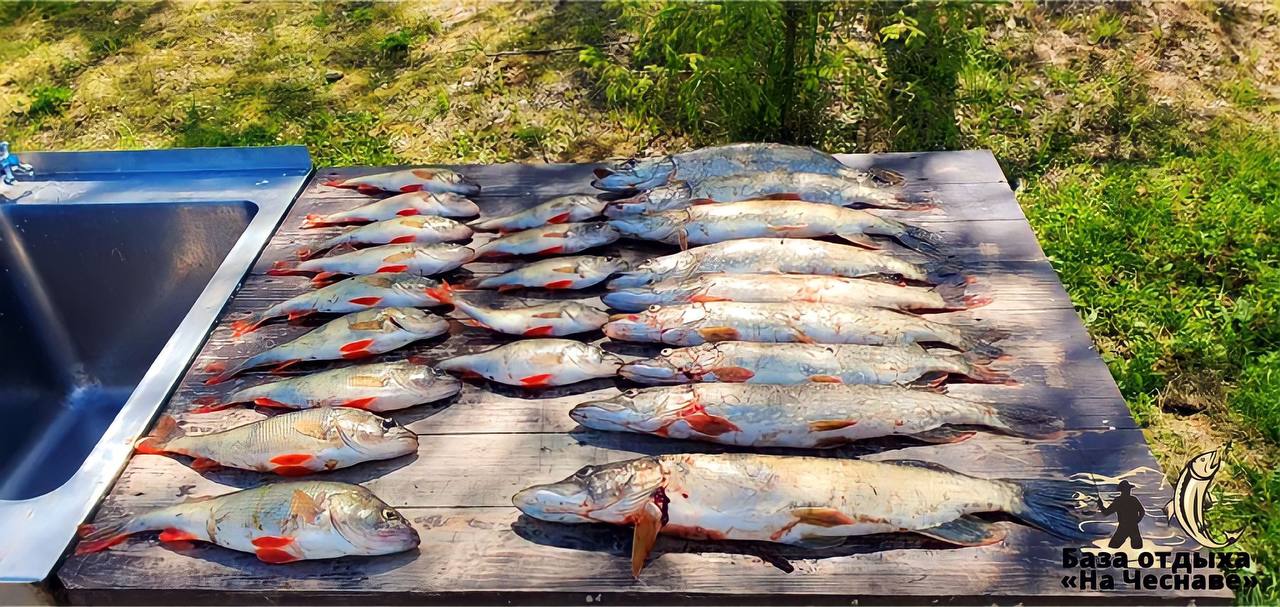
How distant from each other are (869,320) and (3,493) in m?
4.23

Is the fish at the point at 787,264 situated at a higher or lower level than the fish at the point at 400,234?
lower

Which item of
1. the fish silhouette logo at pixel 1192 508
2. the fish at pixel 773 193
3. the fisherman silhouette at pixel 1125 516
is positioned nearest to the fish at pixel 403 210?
the fish at pixel 773 193

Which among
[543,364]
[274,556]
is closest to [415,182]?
[543,364]

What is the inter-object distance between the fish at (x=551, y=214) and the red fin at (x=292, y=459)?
159cm

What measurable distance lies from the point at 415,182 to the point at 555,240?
3.36 ft

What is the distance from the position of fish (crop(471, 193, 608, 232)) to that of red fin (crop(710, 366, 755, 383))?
53.3 inches

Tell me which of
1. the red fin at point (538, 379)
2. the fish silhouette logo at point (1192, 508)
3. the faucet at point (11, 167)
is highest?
the faucet at point (11, 167)

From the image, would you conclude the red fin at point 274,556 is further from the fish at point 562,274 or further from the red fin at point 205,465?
the fish at point 562,274

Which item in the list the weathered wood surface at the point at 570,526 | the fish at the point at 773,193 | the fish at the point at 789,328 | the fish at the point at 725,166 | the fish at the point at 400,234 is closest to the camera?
the weathered wood surface at the point at 570,526

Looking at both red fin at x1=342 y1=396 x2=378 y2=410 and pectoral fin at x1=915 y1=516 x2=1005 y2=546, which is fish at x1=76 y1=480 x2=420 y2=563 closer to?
red fin at x1=342 y1=396 x2=378 y2=410

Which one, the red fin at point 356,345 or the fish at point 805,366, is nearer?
the fish at point 805,366

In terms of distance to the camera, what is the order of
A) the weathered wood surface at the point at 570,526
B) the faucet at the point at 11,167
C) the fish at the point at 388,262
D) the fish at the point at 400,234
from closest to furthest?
the weathered wood surface at the point at 570,526, the fish at the point at 388,262, the fish at the point at 400,234, the faucet at the point at 11,167

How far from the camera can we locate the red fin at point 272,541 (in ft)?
7.75

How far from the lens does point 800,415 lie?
2668 millimetres
